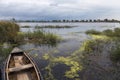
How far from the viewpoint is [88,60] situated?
1272 cm

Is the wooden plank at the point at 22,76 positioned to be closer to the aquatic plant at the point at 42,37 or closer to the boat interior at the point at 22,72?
the boat interior at the point at 22,72

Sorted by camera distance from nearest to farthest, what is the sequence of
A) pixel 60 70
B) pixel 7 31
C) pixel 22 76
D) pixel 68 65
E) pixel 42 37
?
1. pixel 22 76
2. pixel 60 70
3. pixel 68 65
4. pixel 7 31
5. pixel 42 37

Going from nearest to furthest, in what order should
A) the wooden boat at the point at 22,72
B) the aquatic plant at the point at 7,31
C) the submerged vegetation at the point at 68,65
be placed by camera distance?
the wooden boat at the point at 22,72
the submerged vegetation at the point at 68,65
the aquatic plant at the point at 7,31

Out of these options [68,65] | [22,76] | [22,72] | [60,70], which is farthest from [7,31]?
[22,76]

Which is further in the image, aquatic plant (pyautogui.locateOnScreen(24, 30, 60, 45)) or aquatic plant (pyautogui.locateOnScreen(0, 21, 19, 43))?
aquatic plant (pyautogui.locateOnScreen(24, 30, 60, 45))

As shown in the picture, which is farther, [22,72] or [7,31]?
[7,31]

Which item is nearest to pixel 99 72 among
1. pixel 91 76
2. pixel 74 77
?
pixel 91 76

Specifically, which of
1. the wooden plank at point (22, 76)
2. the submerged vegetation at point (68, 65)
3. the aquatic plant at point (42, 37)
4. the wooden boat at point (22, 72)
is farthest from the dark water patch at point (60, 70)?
the aquatic plant at point (42, 37)

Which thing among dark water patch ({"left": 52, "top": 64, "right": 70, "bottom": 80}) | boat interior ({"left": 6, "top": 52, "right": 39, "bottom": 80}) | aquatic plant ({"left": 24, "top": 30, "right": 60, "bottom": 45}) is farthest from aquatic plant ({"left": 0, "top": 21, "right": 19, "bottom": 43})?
boat interior ({"left": 6, "top": 52, "right": 39, "bottom": 80})

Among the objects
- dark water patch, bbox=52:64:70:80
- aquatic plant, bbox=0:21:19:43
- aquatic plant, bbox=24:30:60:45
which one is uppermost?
aquatic plant, bbox=0:21:19:43

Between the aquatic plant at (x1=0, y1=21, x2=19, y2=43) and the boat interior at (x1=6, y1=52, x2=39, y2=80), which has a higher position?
the aquatic plant at (x1=0, y1=21, x2=19, y2=43)

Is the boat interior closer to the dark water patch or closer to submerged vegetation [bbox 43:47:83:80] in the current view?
submerged vegetation [bbox 43:47:83:80]

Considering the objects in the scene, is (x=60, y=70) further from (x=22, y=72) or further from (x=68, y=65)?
(x=22, y=72)

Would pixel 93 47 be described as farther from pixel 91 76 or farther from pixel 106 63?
pixel 91 76
